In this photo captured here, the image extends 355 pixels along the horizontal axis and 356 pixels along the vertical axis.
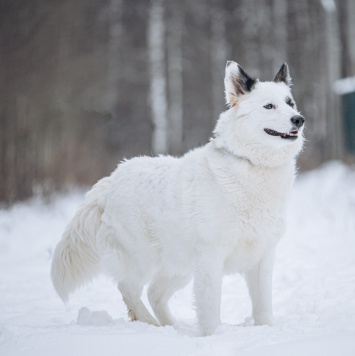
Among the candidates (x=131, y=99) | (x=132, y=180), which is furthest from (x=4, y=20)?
(x=132, y=180)

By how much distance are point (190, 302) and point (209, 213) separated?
1.76 meters

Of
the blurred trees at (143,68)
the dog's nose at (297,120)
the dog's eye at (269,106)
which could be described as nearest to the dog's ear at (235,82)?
the dog's eye at (269,106)

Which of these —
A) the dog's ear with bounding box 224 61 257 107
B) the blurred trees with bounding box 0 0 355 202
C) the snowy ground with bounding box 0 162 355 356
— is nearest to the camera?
the snowy ground with bounding box 0 162 355 356

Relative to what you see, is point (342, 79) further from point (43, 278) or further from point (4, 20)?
point (43, 278)

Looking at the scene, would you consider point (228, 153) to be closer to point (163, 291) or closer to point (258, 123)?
point (258, 123)

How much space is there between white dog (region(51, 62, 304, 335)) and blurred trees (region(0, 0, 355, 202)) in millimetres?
6273

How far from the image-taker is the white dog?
362cm

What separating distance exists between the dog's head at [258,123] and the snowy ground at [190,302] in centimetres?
123

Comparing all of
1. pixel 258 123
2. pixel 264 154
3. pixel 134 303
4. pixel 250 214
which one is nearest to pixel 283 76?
pixel 258 123

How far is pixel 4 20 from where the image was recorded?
11039 millimetres

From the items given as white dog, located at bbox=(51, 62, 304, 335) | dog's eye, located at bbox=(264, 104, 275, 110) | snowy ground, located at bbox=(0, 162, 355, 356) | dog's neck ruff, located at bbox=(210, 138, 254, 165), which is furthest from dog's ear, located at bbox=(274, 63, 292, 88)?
snowy ground, located at bbox=(0, 162, 355, 356)

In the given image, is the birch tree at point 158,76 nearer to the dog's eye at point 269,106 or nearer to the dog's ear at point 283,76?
the dog's ear at point 283,76

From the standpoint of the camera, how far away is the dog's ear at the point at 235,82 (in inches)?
154

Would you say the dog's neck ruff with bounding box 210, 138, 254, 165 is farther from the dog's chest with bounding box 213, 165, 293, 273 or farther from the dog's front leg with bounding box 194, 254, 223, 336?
the dog's front leg with bounding box 194, 254, 223, 336
